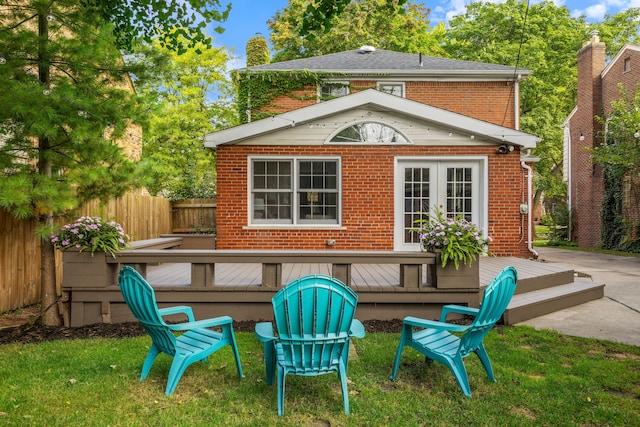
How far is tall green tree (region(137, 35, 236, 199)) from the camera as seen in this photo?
21453 millimetres

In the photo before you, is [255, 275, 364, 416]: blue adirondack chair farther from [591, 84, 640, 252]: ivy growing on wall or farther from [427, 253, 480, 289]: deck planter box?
[591, 84, 640, 252]: ivy growing on wall

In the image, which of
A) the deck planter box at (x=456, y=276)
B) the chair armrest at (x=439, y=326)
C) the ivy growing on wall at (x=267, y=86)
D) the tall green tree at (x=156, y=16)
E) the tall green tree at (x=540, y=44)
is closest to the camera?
the chair armrest at (x=439, y=326)

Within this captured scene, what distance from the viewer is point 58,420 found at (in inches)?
123

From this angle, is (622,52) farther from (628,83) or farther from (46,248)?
(46,248)

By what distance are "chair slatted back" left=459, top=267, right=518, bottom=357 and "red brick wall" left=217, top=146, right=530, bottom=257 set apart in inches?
217

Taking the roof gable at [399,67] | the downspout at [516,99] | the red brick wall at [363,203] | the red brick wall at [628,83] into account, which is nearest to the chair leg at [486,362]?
the red brick wall at [363,203]

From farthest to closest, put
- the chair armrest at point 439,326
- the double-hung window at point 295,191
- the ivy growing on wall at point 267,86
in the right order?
the ivy growing on wall at point 267,86, the double-hung window at point 295,191, the chair armrest at point 439,326

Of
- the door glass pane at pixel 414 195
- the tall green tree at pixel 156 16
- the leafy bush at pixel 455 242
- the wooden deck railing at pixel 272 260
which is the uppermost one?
the tall green tree at pixel 156 16

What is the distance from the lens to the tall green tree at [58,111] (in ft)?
15.1

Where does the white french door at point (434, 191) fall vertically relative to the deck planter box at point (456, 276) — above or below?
above

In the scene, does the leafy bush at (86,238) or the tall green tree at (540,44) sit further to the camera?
the tall green tree at (540,44)

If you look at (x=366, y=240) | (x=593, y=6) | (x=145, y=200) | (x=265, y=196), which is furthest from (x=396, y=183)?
(x=593, y=6)

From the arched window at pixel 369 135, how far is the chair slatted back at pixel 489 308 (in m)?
5.87

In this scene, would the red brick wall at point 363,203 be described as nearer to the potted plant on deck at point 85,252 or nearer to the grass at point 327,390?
the potted plant on deck at point 85,252
